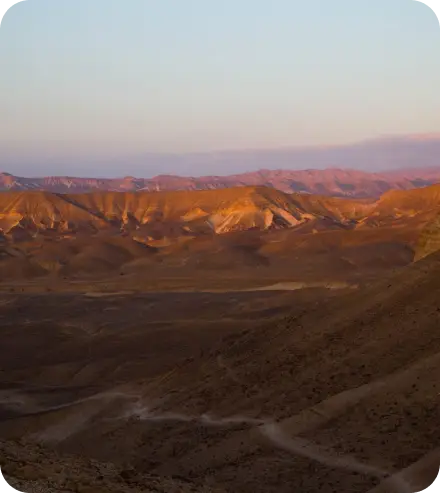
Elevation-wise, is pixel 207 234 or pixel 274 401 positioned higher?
pixel 274 401

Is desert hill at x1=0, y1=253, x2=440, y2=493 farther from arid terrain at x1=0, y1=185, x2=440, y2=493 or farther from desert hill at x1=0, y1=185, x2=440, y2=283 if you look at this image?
desert hill at x1=0, y1=185, x2=440, y2=283

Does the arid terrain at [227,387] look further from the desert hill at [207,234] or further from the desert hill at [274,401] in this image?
the desert hill at [207,234]

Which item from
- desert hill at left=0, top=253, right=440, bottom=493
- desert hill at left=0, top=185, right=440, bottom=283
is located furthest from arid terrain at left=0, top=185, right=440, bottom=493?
desert hill at left=0, top=185, right=440, bottom=283

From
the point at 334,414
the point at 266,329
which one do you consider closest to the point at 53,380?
the point at 266,329

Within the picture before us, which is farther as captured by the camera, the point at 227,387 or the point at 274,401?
the point at 227,387

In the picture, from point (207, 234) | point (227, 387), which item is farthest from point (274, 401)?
point (207, 234)

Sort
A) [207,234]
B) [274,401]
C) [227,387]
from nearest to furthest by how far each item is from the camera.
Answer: [274,401] < [227,387] < [207,234]

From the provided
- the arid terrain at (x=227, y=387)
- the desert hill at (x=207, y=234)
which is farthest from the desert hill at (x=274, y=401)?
the desert hill at (x=207, y=234)

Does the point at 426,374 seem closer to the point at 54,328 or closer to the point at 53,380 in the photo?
the point at 53,380

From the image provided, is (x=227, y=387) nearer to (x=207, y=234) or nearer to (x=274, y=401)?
(x=274, y=401)

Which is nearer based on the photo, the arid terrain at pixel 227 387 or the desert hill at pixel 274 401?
the arid terrain at pixel 227 387

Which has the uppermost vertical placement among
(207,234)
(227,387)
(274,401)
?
(274,401)
